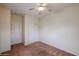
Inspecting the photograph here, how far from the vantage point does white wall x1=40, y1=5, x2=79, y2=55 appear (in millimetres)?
1590

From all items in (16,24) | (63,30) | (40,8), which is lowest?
(63,30)

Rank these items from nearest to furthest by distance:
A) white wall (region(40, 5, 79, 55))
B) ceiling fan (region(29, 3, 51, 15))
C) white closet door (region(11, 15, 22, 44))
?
1. ceiling fan (region(29, 3, 51, 15))
2. white wall (region(40, 5, 79, 55))
3. white closet door (region(11, 15, 22, 44))

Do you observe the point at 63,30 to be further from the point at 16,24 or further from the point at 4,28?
the point at 4,28

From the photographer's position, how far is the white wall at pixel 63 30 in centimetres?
159

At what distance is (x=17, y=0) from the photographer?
58cm

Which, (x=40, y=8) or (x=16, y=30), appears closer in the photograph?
(x=40, y=8)

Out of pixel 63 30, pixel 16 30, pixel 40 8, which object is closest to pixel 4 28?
pixel 16 30

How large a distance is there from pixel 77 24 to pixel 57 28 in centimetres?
51

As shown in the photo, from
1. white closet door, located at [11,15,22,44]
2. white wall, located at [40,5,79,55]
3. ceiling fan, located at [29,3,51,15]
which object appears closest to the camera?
ceiling fan, located at [29,3,51,15]

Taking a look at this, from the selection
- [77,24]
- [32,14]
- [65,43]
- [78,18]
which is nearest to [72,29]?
[77,24]

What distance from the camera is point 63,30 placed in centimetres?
184

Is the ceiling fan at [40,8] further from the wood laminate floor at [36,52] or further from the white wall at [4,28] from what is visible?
the white wall at [4,28]

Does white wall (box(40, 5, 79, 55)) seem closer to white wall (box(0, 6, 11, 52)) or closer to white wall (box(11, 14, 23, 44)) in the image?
white wall (box(11, 14, 23, 44))

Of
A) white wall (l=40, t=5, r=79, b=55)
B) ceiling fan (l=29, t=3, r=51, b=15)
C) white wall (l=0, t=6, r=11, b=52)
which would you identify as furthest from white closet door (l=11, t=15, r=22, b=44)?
white wall (l=40, t=5, r=79, b=55)
